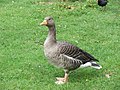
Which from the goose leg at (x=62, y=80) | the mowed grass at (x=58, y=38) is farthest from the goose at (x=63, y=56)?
the mowed grass at (x=58, y=38)

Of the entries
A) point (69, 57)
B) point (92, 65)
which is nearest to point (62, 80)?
point (69, 57)

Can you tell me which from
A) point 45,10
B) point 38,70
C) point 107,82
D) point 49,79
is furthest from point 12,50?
point 45,10

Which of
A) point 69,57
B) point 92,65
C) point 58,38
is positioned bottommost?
point 58,38

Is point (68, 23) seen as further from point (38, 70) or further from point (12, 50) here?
point (38, 70)

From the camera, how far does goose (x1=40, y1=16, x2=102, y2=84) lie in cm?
768

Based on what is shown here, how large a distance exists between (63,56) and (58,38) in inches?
132

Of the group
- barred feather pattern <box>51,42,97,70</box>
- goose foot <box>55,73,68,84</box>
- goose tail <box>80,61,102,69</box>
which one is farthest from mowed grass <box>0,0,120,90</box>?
barred feather pattern <box>51,42,97,70</box>

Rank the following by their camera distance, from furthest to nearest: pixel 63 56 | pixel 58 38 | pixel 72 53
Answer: pixel 58 38 < pixel 72 53 < pixel 63 56

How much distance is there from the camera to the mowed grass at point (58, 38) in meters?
7.84

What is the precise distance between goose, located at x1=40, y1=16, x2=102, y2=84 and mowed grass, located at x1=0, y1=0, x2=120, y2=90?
1.05 ft

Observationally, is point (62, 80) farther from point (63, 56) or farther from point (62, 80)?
point (63, 56)

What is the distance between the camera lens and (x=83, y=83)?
779 centimetres

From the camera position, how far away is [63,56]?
7676mm

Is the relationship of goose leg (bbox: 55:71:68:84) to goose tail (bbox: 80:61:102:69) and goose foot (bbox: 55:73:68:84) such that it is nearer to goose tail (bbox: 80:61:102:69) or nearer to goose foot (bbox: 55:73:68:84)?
goose foot (bbox: 55:73:68:84)
